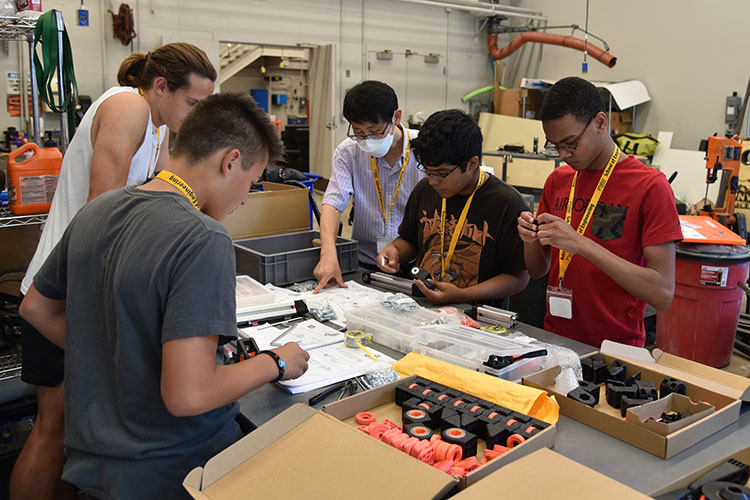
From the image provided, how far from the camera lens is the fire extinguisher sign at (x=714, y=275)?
3.18m

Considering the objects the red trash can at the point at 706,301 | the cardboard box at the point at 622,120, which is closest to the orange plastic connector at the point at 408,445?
the red trash can at the point at 706,301

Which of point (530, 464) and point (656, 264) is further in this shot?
point (656, 264)

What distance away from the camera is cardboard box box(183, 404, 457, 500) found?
90 centimetres

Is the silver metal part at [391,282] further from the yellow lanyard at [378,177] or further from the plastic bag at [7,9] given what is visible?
the plastic bag at [7,9]

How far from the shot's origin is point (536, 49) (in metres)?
8.16

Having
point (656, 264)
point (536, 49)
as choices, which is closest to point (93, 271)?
point (656, 264)

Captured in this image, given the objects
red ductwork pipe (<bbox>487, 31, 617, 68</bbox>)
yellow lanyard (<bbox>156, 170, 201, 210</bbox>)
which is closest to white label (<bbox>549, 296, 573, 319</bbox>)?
yellow lanyard (<bbox>156, 170, 201, 210</bbox>)

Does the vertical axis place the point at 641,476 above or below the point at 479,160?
below

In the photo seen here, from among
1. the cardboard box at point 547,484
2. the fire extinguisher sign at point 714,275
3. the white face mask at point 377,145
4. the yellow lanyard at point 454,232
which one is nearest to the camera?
the cardboard box at point 547,484

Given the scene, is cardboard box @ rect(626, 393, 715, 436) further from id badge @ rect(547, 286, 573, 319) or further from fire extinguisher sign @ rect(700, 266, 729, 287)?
fire extinguisher sign @ rect(700, 266, 729, 287)

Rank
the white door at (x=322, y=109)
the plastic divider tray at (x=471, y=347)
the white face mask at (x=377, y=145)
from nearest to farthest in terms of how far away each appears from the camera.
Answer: the plastic divider tray at (x=471, y=347) → the white face mask at (x=377, y=145) → the white door at (x=322, y=109)

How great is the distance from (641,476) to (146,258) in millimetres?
937

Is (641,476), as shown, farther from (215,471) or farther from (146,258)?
(146,258)

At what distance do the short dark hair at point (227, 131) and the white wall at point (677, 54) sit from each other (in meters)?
6.29
